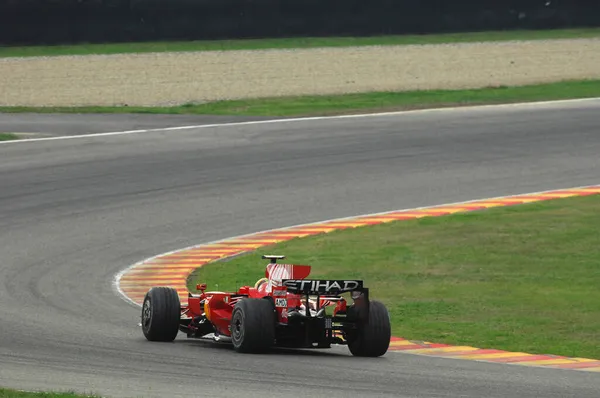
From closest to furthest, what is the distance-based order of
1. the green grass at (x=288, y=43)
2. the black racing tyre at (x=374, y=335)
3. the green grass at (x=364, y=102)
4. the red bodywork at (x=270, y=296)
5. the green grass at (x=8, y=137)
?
the black racing tyre at (x=374, y=335) < the red bodywork at (x=270, y=296) < the green grass at (x=8, y=137) < the green grass at (x=364, y=102) < the green grass at (x=288, y=43)

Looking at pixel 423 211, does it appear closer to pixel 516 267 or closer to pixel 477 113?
pixel 516 267

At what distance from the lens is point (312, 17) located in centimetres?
3962

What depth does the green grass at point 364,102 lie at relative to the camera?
33.0m

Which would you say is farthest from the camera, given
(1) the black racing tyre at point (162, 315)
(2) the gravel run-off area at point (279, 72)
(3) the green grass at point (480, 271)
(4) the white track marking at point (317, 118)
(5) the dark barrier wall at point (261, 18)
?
(5) the dark barrier wall at point (261, 18)

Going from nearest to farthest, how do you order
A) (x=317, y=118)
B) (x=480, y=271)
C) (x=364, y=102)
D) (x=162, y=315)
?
(x=162, y=315) → (x=480, y=271) → (x=317, y=118) → (x=364, y=102)

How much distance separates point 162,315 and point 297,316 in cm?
164

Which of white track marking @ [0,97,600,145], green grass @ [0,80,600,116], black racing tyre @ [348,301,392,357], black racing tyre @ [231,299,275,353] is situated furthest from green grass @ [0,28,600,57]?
black racing tyre @ [348,301,392,357]

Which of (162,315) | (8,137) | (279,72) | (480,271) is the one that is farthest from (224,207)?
(279,72)

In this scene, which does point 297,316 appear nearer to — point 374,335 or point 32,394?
point 374,335

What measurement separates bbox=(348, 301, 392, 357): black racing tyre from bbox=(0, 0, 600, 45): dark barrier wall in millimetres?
25435

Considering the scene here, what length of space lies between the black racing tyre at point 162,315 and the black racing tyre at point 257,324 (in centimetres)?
124

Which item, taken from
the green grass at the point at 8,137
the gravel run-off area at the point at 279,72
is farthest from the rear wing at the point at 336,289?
the gravel run-off area at the point at 279,72

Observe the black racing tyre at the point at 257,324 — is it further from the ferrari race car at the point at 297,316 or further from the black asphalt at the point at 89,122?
the black asphalt at the point at 89,122

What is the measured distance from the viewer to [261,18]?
39.6 metres
